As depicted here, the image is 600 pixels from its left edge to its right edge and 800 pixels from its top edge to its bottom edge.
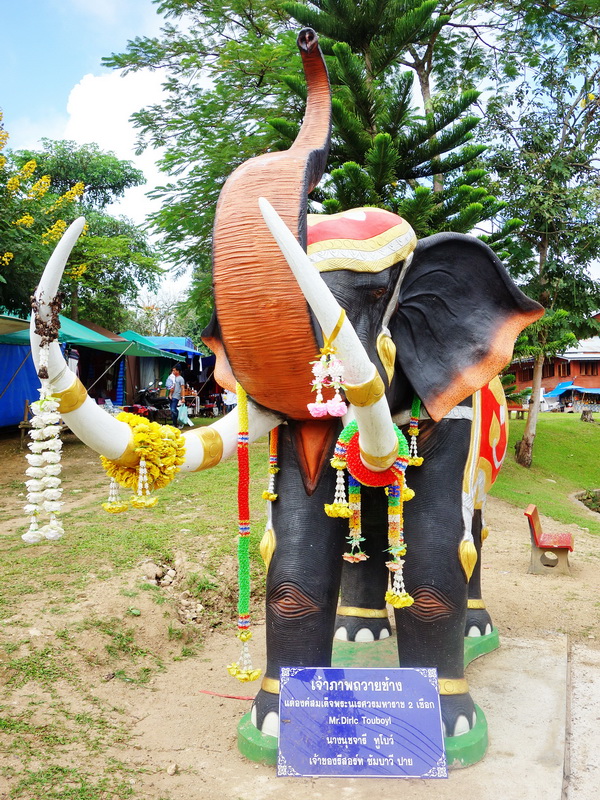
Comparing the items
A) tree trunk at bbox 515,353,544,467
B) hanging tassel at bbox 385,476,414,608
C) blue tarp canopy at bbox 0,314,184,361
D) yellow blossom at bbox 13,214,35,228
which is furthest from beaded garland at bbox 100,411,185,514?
tree trunk at bbox 515,353,544,467

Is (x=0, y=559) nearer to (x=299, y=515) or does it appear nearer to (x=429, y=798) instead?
(x=299, y=515)

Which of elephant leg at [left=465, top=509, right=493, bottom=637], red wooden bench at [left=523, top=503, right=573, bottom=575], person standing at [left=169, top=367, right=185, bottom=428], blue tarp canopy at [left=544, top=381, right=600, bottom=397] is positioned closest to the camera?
elephant leg at [left=465, top=509, right=493, bottom=637]

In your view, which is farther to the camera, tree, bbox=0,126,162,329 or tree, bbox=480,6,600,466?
tree, bbox=0,126,162,329

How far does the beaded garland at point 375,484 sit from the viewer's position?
7.14 ft

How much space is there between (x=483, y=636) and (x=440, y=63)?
10294 millimetres

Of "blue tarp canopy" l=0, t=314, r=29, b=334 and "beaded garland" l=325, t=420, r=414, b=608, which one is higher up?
"blue tarp canopy" l=0, t=314, r=29, b=334

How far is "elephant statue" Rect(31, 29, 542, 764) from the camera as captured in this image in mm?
1947

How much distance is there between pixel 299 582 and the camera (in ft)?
7.70

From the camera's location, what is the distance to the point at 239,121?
30.6 feet

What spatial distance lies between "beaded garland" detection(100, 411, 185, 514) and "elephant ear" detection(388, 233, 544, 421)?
834 mm

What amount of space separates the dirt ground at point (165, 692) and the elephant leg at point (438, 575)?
1.45 feet

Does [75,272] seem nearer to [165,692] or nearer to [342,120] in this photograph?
[342,120]

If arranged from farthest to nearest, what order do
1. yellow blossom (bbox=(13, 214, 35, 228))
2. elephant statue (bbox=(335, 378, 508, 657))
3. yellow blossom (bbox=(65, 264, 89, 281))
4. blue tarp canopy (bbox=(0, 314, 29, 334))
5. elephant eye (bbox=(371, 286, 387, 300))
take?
1. yellow blossom (bbox=(65, 264, 89, 281))
2. yellow blossom (bbox=(13, 214, 35, 228))
3. blue tarp canopy (bbox=(0, 314, 29, 334))
4. elephant statue (bbox=(335, 378, 508, 657))
5. elephant eye (bbox=(371, 286, 387, 300))

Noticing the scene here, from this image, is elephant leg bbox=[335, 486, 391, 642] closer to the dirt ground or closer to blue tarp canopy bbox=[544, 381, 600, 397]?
the dirt ground
